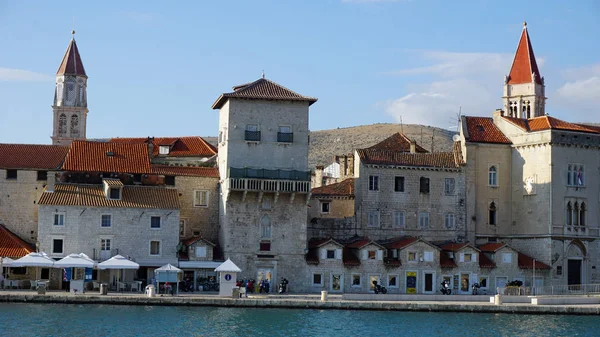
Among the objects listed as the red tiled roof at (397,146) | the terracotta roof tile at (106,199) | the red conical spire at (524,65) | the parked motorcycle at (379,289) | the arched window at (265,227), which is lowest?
the parked motorcycle at (379,289)

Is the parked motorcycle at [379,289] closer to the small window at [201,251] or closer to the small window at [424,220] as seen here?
the small window at [424,220]

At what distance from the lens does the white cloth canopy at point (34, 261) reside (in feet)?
202

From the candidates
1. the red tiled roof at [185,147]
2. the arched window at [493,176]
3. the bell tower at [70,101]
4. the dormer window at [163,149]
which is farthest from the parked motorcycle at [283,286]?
the bell tower at [70,101]

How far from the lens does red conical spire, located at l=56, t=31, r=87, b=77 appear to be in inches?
3974

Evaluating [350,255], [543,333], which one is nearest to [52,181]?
[350,255]

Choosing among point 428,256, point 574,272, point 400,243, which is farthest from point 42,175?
point 574,272

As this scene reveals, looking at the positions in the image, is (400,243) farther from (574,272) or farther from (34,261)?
(34,261)

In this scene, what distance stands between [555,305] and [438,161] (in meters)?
→ 16.5

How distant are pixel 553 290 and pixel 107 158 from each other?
30524mm

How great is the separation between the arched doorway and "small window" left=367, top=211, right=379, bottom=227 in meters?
13.4

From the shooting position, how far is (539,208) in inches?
2970

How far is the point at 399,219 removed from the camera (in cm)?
7575

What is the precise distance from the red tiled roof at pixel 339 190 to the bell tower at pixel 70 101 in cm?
3146

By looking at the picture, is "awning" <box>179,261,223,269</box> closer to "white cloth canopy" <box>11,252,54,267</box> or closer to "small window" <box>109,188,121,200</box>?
"small window" <box>109,188,121,200</box>
